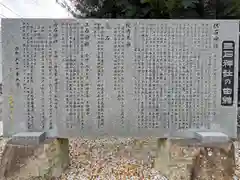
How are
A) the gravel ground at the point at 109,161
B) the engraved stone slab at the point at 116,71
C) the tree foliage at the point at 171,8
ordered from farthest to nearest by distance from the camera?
the tree foliage at the point at 171,8 < the gravel ground at the point at 109,161 < the engraved stone slab at the point at 116,71

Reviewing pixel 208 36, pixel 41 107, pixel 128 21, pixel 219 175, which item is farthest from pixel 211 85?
pixel 41 107

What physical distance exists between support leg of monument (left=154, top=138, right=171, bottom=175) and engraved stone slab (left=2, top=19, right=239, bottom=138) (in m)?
0.32

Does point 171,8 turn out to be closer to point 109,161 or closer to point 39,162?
point 109,161

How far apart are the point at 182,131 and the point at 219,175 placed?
0.60m

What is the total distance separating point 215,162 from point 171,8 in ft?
6.94

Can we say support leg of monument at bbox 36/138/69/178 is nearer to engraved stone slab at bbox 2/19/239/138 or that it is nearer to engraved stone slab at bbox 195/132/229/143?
engraved stone slab at bbox 2/19/239/138

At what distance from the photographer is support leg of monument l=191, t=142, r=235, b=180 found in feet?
7.70

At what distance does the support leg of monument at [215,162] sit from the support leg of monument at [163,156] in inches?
13.0

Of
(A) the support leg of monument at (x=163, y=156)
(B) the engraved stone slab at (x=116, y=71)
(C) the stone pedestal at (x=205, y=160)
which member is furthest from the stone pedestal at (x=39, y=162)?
(C) the stone pedestal at (x=205, y=160)

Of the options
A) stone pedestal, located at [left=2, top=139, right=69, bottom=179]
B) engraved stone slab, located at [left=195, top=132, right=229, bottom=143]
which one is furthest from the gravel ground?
engraved stone slab, located at [left=195, top=132, right=229, bottom=143]

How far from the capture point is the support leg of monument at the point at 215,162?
2.35m

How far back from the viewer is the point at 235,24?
251cm

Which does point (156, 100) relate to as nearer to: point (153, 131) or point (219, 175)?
point (153, 131)

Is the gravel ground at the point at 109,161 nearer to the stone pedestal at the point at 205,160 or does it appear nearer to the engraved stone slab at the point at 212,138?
the stone pedestal at the point at 205,160
